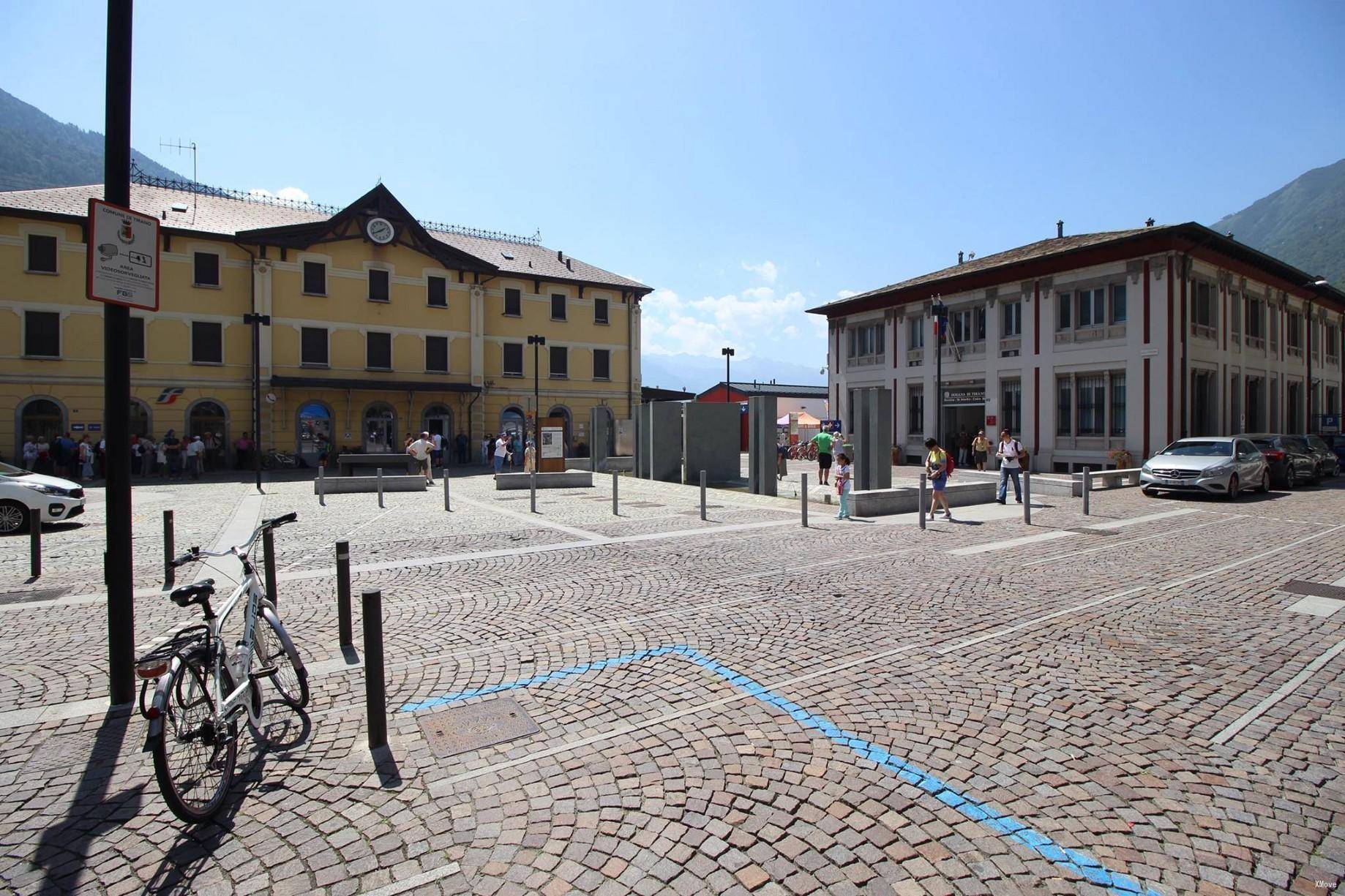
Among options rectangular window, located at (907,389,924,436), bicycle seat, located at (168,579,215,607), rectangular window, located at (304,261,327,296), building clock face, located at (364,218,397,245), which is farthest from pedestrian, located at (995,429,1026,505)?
rectangular window, located at (304,261,327,296)

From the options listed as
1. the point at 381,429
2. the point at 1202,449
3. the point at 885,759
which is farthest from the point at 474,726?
the point at 381,429

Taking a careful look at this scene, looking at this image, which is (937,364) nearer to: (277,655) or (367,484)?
(367,484)

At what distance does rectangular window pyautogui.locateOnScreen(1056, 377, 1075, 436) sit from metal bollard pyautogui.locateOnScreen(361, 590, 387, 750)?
99.1ft

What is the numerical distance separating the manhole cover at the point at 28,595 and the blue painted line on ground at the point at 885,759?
5861mm

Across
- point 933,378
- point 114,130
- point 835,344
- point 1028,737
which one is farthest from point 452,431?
point 1028,737

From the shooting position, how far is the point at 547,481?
20750 millimetres

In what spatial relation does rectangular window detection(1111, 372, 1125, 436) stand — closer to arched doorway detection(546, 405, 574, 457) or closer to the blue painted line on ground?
arched doorway detection(546, 405, 574, 457)

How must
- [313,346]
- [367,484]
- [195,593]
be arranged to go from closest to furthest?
[195,593], [367,484], [313,346]

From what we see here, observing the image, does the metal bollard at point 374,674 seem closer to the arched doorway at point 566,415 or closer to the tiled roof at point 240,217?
the tiled roof at point 240,217

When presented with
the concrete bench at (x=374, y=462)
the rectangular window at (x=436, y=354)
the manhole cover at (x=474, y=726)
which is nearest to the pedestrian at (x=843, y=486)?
the manhole cover at (x=474, y=726)

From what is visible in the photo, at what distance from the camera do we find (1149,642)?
6027mm

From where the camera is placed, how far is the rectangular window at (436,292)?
3666 centimetres

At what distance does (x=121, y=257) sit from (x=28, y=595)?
5707mm

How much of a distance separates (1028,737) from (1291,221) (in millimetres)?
256346
